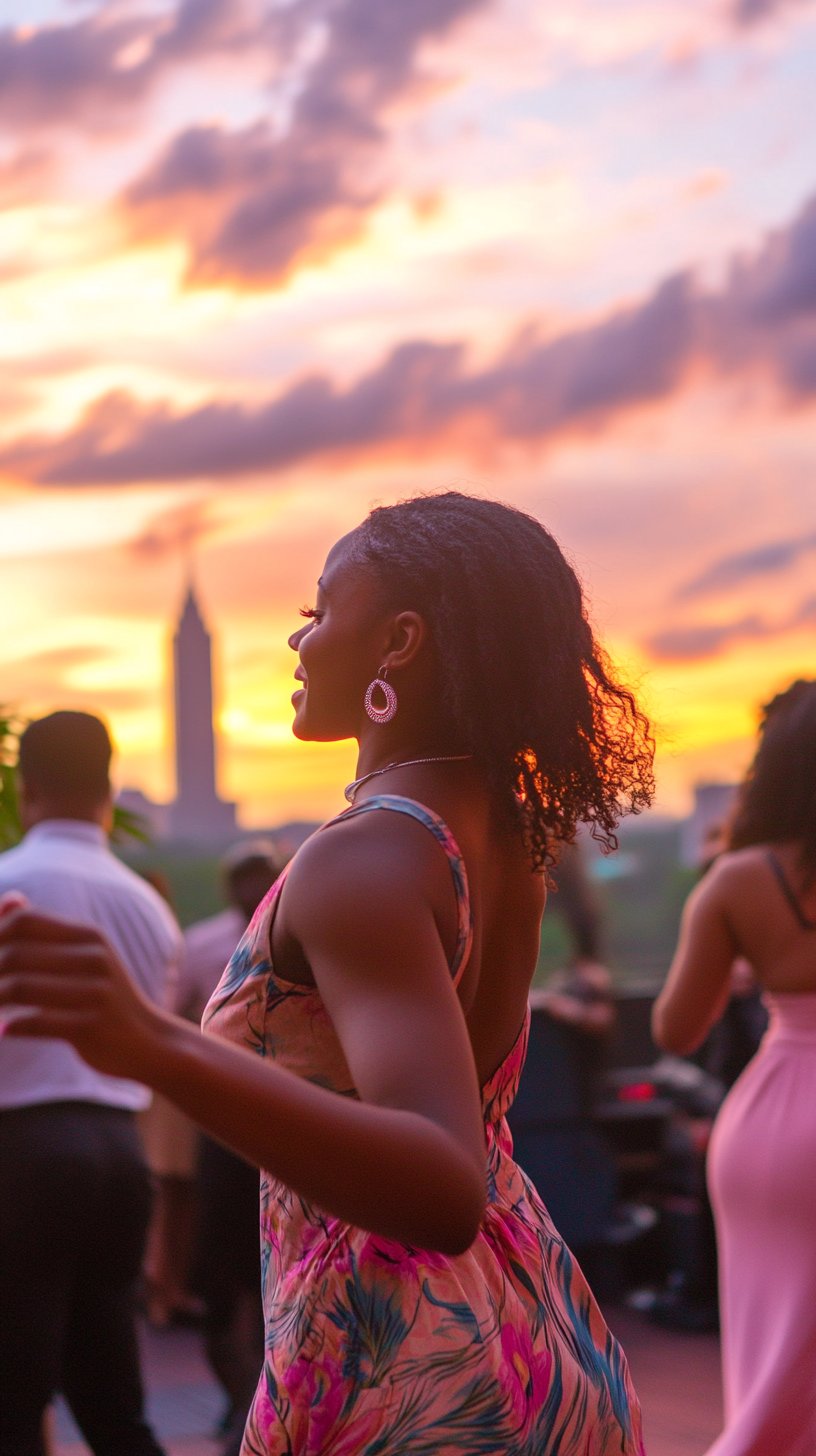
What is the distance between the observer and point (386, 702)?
4.84 ft

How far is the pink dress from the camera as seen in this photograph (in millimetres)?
3008

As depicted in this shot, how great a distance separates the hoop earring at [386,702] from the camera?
1470 millimetres

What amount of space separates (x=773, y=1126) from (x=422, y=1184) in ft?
7.32

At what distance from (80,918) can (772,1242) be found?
5.45 ft

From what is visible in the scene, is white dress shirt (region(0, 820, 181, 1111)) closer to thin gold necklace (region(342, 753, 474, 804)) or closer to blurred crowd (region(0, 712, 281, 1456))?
blurred crowd (region(0, 712, 281, 1456))

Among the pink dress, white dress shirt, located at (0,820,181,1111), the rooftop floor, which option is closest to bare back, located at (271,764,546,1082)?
the pink dress

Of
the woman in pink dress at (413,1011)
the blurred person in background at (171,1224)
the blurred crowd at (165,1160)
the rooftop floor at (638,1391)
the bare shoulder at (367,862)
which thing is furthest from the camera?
the blurred person in background at (171,1224)

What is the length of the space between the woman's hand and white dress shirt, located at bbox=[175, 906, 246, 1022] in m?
4.95


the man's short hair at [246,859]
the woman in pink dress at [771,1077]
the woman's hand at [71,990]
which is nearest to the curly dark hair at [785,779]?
the woman in pink dress at [771,1077]

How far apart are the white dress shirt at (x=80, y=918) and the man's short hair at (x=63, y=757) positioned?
8 cm

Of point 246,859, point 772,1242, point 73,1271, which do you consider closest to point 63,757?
point 73,1271

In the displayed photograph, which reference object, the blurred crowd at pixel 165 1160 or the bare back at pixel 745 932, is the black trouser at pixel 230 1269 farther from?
the bare back at pixel 745 932

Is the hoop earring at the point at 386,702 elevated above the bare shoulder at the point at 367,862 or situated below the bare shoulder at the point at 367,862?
above

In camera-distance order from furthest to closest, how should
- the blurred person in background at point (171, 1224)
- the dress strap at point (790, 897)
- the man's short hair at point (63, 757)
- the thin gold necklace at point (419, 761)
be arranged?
the blurred person in background at point (171, 1224) → the man's short hair at point (63, 757) → the dress strap at point (790, 897) → the thin gold necklace at point (419, 761)
